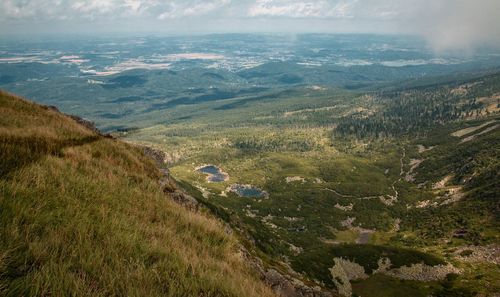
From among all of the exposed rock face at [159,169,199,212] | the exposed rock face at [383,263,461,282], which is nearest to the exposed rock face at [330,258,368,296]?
the exposed rock face at [383,263,461,282]

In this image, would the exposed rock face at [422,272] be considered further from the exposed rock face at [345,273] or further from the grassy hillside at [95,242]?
the grassy hillside at [95,242]

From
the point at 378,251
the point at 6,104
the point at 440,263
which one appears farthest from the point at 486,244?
the point at 6,104

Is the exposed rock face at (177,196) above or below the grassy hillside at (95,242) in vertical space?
below

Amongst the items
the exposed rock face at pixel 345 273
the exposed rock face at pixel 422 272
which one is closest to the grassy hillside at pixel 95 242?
the exposed rock face at pixel 345 273

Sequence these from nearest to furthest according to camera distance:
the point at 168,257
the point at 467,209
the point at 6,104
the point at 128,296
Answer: the point at 128,296, the point at 168,257, the point at 6,104, the point at 467,209

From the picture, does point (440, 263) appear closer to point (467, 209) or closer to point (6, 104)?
point (467, 209)

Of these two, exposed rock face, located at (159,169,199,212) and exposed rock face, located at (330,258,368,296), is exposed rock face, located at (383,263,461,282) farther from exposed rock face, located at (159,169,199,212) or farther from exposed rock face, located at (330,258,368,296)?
exposed rock face, located at (159,169,199,212)

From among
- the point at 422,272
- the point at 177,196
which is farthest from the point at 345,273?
the point at 177,196

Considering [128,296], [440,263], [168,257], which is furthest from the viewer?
[440,263]
